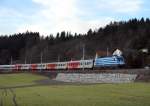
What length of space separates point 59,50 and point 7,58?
2688cm

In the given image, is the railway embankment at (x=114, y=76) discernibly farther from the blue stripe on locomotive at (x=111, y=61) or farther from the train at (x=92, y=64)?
the train at (x=92, y=64)

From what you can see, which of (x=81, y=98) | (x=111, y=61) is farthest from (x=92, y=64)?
(x=81, y=98)

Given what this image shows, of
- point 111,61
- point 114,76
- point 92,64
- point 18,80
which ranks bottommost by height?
point 18,80

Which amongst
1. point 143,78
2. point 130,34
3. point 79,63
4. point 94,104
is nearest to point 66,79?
point 79,63

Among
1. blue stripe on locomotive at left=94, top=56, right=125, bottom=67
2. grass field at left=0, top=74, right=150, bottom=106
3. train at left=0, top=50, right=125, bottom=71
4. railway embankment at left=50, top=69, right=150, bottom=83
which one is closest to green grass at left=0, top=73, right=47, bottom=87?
railway embankment at left=50, top=69, right=150, bottom=83

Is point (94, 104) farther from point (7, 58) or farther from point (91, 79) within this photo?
point (7, 58)

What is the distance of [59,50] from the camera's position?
196375 mm

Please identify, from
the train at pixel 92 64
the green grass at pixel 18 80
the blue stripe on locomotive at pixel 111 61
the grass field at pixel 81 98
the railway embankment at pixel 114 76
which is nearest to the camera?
the grass field at pixel 81 98

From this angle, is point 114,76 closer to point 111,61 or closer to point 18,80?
point 111,61

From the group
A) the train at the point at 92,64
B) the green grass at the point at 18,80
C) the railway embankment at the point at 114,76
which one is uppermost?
the train at the point at 92,64

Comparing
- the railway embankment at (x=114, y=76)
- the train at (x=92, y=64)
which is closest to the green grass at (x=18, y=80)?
the railway embankment at (x=114, y=76)

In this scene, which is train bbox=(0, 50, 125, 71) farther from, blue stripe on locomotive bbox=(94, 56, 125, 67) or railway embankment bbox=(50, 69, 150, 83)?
railway embankment bbox=(50, 69, 150, 83)

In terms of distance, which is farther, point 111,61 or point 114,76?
point 111,61

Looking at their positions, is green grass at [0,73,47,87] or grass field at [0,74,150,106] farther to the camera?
green grass at [0,73,47,87]
